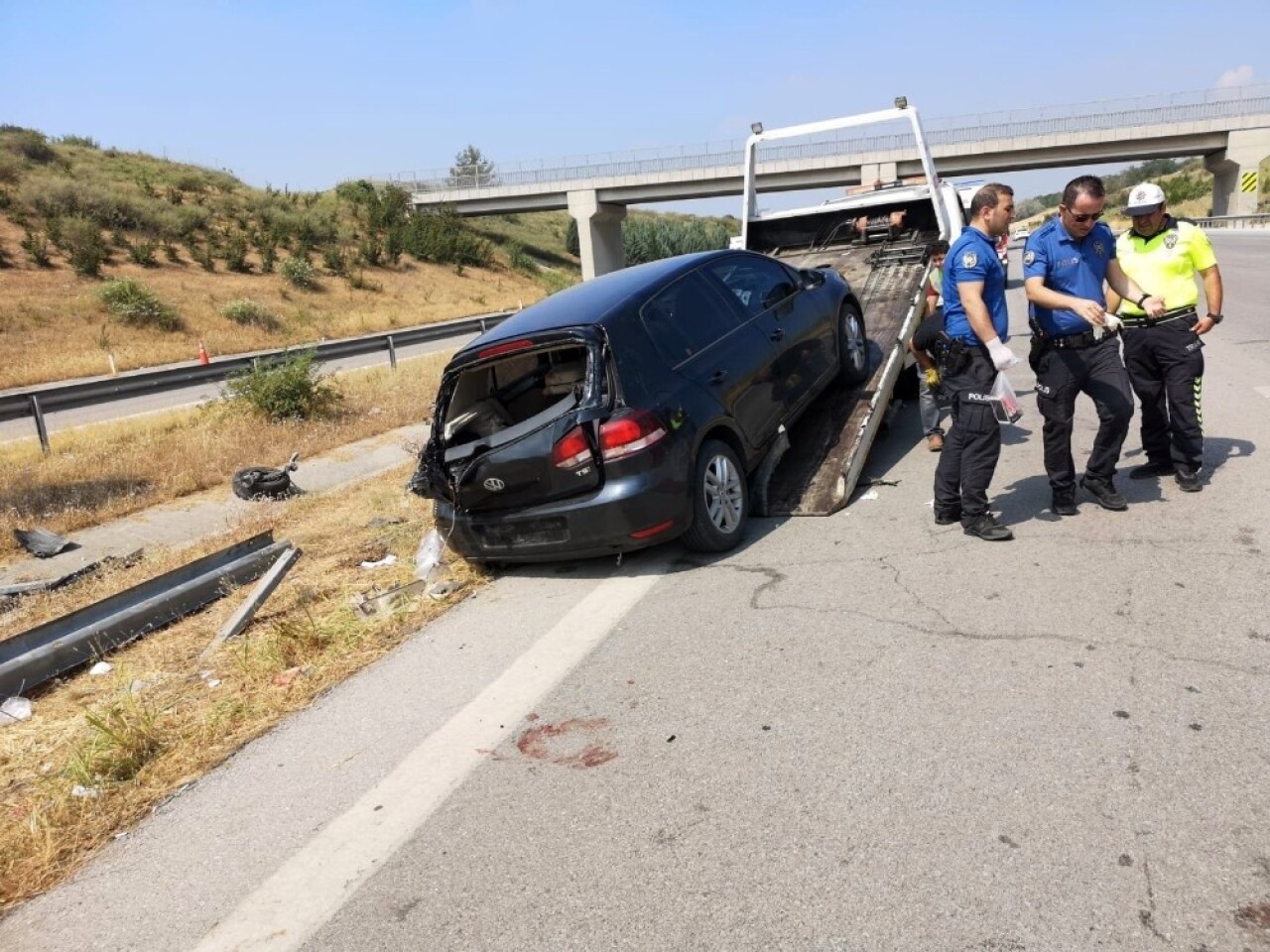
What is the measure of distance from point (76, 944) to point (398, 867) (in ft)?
3.11

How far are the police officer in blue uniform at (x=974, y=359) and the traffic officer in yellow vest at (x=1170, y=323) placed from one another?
3.22ft

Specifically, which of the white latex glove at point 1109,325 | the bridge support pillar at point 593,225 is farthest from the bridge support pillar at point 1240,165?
the white latex glove at point 1109,325

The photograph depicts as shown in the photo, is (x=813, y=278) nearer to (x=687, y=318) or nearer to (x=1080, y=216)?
(x=687, y=318)

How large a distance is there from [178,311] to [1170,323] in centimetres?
3202

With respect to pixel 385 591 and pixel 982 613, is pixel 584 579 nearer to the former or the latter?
pixel 385 591

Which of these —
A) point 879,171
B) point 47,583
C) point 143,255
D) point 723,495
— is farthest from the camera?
point 879,171

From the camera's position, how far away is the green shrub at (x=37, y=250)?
32.6m

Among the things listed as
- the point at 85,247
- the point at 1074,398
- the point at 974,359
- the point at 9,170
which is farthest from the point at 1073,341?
the point at 9,170

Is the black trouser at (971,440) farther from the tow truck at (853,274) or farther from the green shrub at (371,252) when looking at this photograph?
the green shrub at (371,252)

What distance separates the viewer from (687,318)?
6031 millimetres

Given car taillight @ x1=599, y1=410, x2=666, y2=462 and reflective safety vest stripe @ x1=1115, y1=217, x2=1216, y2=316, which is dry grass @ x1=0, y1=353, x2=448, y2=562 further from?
reflective safety vest stripe @ x1=1115, y1=217, x2=1216, y2=316

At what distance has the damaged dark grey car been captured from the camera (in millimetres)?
5203

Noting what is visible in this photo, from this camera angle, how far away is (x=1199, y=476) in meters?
6.01

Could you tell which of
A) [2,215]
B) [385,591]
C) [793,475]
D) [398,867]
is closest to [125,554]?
[385,591]
